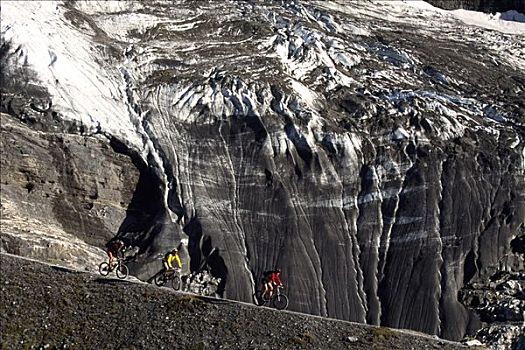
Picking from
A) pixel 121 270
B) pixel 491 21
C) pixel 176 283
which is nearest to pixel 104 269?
pixel 121 270

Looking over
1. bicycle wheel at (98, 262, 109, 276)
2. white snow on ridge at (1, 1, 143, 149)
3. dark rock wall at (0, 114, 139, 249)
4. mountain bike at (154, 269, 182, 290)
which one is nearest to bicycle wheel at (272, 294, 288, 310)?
mountain bike at (154, 269, 182, 290)

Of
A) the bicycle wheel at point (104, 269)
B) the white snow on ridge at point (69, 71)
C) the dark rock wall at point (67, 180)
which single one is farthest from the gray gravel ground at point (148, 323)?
the white snow on ridge at point (69, 71)

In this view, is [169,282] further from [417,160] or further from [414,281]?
[417,160]

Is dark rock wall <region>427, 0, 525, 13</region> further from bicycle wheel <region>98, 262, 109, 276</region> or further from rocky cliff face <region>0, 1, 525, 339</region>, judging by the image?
bicycle wheel <region>98, 262, 109, 276</region>

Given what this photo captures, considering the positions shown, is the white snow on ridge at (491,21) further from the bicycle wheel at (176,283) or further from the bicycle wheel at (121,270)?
the bicycle wheel at (121,270)

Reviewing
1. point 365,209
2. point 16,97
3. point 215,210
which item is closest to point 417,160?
point 365,209

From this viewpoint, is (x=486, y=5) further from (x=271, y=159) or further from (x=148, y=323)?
(x=148, y=323)
